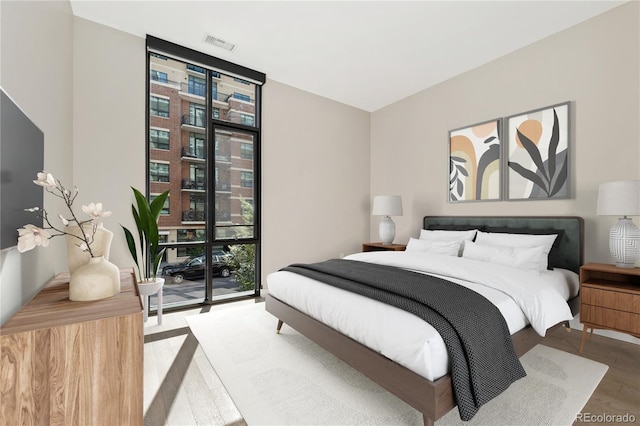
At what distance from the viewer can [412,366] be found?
1.41 metres

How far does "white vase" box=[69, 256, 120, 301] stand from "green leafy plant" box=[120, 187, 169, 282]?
1.37 meters

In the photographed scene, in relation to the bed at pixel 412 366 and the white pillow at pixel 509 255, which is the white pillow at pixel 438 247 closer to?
the white pillow at pixel 509 255

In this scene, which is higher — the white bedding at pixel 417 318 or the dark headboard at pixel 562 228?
the dark headboard at pixel 562 228

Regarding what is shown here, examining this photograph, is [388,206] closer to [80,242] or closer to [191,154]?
[191,154]

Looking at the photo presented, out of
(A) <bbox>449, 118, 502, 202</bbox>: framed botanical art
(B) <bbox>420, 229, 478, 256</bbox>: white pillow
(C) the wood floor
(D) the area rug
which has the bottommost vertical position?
(C) the wood floor

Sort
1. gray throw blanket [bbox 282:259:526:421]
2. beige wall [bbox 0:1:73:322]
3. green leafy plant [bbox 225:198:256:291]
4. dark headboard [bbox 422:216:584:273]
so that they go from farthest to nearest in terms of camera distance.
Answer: green leafy plant [bbox 225:198:256:291], dark headboard [bbox 422:216:584:273], gray throw blanket [bbox 282:259:526:421], beige wall [bbox 0:1:73:322]

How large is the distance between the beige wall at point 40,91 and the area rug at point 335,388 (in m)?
1.21

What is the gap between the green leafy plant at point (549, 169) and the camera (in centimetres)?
298

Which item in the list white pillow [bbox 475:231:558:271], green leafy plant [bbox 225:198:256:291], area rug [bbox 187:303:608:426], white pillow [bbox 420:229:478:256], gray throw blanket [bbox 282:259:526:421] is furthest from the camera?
green leafy plant [bbox 225:198:256:291]

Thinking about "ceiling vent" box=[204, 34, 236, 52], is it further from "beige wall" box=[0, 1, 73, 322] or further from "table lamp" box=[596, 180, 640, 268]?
"table lamp" box=[596, 180, 640, 268]

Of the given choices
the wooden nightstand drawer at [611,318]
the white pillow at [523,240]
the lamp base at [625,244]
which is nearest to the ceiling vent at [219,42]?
the white pillow at [523,240]

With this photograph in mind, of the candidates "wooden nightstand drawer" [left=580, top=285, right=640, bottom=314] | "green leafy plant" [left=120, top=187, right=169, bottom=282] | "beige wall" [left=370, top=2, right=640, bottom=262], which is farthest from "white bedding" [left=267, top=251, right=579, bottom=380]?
"green leafy plant" [left=120, top=187, right=169, bottom=282]

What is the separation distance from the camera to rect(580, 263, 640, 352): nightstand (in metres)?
2.17

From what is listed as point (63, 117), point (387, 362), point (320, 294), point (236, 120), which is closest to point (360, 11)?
point (236, 120)
